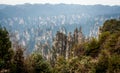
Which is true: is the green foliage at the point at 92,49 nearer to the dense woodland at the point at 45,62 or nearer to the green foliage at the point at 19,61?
the dense woodland at the point at 45,62

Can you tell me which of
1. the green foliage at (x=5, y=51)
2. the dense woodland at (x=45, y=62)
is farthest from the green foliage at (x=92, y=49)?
the green foliage at (x=5, y=51)

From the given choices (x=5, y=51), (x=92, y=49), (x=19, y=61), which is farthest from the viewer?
(x=92, y=49)

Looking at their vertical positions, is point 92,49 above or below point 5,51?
below

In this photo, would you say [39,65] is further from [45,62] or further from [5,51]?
[5,51]

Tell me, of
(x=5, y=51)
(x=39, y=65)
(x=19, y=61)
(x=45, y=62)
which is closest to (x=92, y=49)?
(x=45, y=62)

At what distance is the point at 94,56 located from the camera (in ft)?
184

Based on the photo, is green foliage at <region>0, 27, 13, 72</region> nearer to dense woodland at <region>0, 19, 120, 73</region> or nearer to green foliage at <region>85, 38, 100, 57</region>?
dense woodland at <region>0, 19, 120, 73</region>

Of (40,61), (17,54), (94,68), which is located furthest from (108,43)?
(17,54)

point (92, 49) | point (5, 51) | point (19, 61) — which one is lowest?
point (92, 49)

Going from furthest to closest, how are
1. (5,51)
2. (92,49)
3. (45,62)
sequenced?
1. (92,49)
2. (45,62)
3. (5,51)

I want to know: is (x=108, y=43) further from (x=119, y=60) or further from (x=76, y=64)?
(x=119, y=60)

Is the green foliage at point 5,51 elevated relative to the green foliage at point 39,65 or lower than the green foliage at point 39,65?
elevated

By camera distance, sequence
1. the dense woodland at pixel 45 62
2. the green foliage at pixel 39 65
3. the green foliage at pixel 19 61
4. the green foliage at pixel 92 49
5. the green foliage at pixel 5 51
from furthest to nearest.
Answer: the green foliage at pixel 92 49 → the green foliage at pixel 39 65 → the green foliage at pixel 19 61 → the dense woodland at pixel 45 62 → the green foliage at pixel 5 51

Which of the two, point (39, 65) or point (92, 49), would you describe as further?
point (92, 49)
